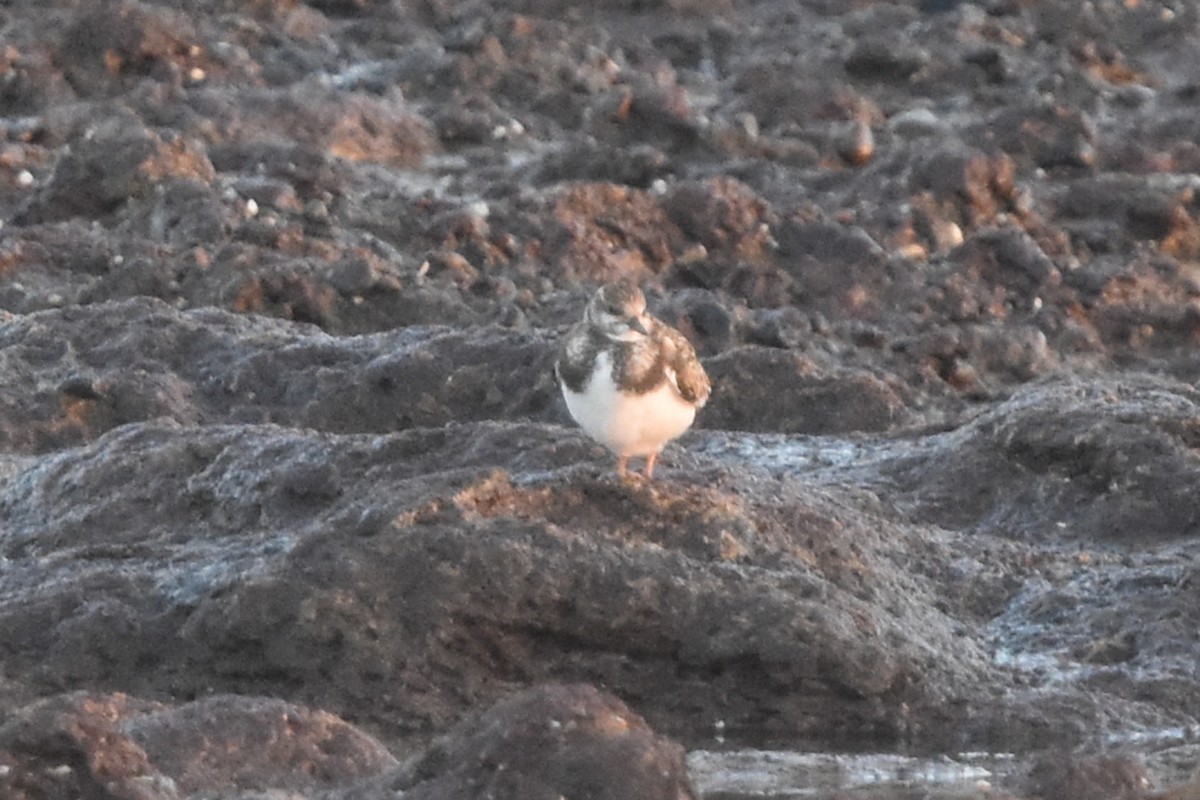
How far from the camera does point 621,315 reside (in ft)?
25.6

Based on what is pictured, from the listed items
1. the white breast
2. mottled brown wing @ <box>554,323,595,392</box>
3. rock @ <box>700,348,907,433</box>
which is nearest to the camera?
the white breast

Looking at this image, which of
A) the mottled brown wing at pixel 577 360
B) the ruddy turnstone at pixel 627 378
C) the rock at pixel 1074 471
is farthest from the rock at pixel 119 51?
the ruddy turnstone at pixel 627 378

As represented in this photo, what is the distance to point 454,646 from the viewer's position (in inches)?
282

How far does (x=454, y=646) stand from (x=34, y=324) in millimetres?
4132

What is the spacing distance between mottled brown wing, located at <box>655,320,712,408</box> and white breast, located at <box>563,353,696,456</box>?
0.06 metres

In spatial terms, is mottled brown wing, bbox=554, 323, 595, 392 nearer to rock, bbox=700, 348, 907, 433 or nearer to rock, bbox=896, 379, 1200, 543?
rock, bbox=896, 379, 1200, 543

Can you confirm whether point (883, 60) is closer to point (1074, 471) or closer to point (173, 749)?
point (1074, 471)

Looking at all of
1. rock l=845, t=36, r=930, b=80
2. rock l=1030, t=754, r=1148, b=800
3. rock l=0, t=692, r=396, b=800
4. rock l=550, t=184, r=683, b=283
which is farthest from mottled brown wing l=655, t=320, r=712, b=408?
rock l=845, t=36, r=930, b=80

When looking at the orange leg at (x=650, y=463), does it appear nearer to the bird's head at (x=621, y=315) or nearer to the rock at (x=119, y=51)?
the bird's head at (x=621, y=315)

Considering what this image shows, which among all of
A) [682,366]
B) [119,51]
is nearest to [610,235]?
[119,51]

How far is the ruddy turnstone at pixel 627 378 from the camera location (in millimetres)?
7633

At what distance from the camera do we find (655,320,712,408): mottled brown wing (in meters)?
7.87

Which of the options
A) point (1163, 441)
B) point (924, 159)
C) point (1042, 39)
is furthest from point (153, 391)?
point (1042, 39)

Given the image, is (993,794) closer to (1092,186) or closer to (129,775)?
(129,775)
